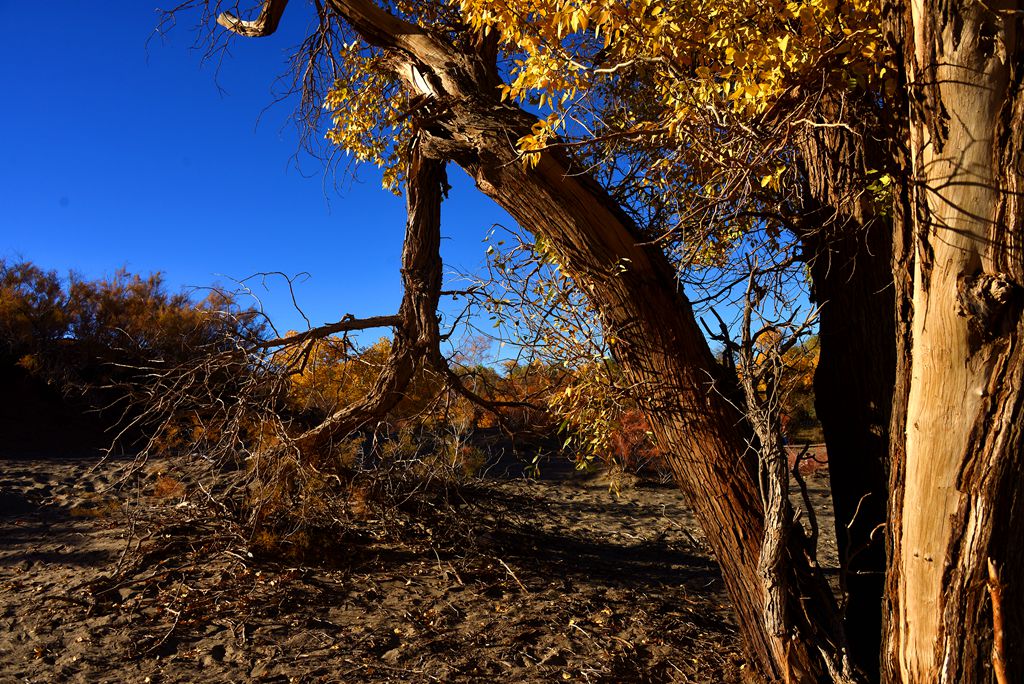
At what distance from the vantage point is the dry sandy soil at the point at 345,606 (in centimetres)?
456

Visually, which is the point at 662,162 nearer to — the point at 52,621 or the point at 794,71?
the point at 794,71

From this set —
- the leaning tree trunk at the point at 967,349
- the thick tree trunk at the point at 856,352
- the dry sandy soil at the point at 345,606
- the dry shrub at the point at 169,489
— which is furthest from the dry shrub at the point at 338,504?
the leaning tree trunk at the point at 967,349

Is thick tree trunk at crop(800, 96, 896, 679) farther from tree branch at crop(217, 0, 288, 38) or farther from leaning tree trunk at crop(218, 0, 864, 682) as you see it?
tree branch at crop(217, 0, 288, 38)

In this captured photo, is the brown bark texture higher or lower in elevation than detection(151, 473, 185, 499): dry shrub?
higher

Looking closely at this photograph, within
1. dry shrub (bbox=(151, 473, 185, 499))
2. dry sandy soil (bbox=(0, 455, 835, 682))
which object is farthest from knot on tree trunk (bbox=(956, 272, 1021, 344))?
dry shrub (bbox=(151, 473, 185, 499))

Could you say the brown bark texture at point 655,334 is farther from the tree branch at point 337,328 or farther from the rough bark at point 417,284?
the tree branch at point 337,328

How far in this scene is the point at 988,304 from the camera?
2834 mm

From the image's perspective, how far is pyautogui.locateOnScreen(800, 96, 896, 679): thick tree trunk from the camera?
15.0ft

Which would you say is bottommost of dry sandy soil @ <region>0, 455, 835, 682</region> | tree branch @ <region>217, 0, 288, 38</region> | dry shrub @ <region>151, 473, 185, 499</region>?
dry sandy soil @ <region>0, 455, 835, 682</region>

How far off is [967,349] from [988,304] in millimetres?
189

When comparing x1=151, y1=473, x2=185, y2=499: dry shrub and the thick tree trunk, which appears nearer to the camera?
the thick tree trunk

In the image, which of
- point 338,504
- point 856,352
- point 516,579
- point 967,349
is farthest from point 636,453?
point 967,349

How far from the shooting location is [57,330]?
1330 centimetres

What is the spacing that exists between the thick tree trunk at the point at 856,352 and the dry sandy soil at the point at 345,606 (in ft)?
3.21
